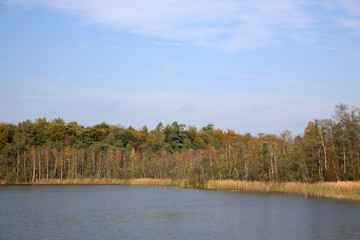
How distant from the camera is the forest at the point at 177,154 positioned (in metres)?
50.1

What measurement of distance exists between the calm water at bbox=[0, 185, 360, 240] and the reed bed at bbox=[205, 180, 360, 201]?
1.80m

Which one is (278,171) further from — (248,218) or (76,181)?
(76,181)

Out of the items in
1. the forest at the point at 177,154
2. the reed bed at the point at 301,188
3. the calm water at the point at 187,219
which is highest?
the forest at the point at 177,154

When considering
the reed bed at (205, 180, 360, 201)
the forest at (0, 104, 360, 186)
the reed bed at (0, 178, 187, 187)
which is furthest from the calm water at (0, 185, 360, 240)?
the reed bed at (0, 178, 187, 187)

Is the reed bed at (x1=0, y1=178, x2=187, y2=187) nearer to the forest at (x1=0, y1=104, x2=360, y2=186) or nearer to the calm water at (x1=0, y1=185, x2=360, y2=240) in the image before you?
the forest at (x1=0, y1=104, x2=360, y2=186)

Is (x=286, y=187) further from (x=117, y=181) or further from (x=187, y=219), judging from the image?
(x=117, y=181)

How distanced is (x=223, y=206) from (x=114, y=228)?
48.8 feet

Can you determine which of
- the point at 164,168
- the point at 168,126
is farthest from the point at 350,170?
the point at 168,126

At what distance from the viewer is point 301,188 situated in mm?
47531

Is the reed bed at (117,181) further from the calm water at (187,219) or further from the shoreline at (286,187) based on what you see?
the calm water at (187,219)

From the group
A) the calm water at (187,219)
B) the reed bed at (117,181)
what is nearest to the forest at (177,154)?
the reed bed at (117,181)

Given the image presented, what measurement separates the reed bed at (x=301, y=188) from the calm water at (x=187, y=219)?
180cm

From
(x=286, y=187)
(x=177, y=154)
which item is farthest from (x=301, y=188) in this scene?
(x=177, y=154)

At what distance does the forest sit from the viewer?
50094 millimetres
